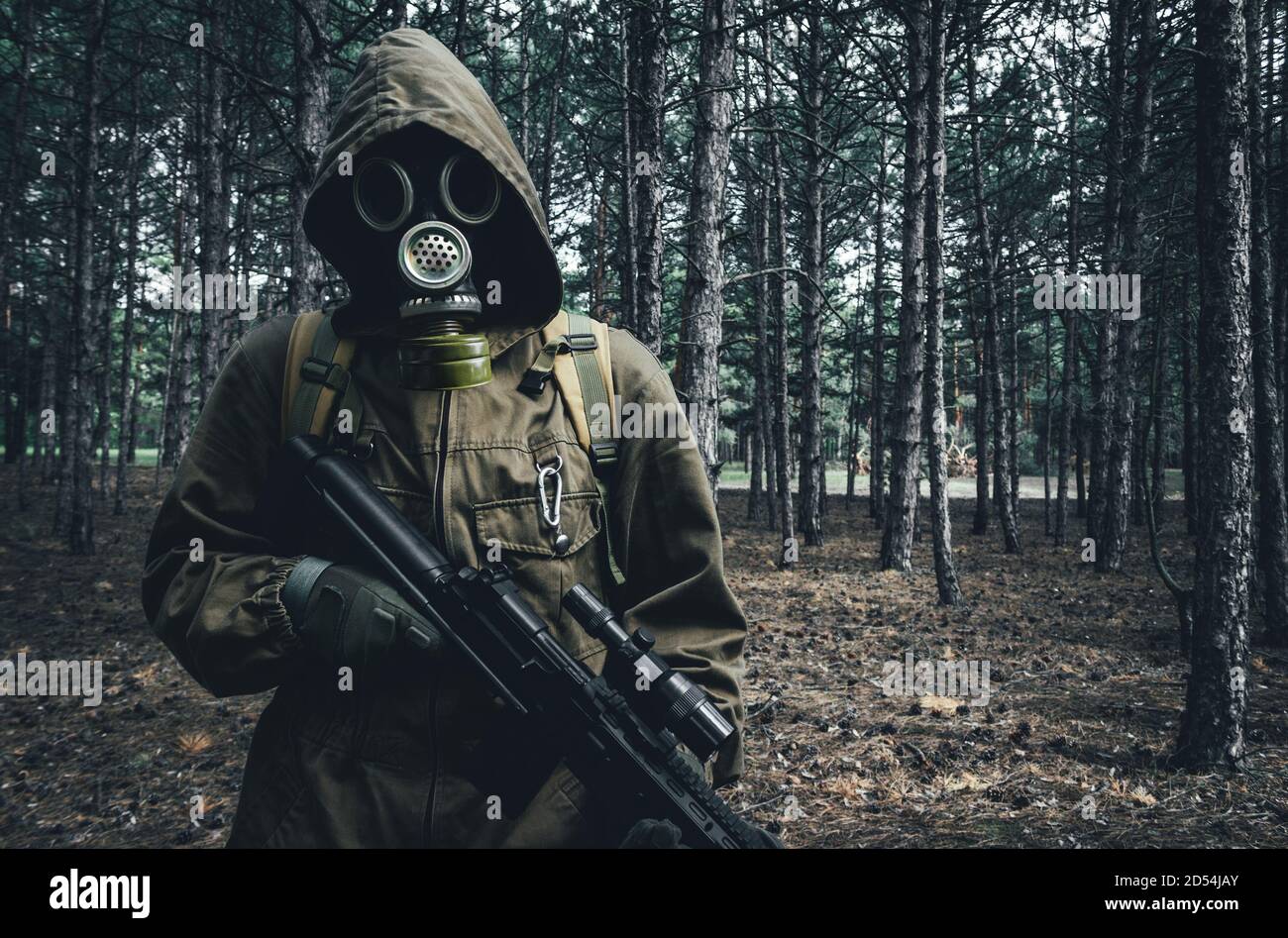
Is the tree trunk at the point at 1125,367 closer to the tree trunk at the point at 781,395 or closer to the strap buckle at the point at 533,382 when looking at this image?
the tree trunk at the point at 781,395

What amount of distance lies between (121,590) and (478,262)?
12.6 meters

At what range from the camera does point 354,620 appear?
178 cm

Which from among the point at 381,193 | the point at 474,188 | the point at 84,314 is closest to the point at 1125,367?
the point at 474,188

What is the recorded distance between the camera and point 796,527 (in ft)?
76.2

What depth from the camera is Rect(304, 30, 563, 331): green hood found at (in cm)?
197

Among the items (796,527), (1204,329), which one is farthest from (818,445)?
(1204,329)

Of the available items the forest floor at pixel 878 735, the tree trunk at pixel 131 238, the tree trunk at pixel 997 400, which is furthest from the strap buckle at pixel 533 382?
the tree trunk at pixel 997 400

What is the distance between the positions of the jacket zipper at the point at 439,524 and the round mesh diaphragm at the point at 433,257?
0.94ft

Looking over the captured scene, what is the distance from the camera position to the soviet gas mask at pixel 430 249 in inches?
73.3

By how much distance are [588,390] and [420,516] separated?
1.79 ft

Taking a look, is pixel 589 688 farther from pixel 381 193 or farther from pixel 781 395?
pixel 781 395

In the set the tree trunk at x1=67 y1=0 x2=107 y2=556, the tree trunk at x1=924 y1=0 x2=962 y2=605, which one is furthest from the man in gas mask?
the tree trunk at x1=67 y1=0 x2=107 y2=556
